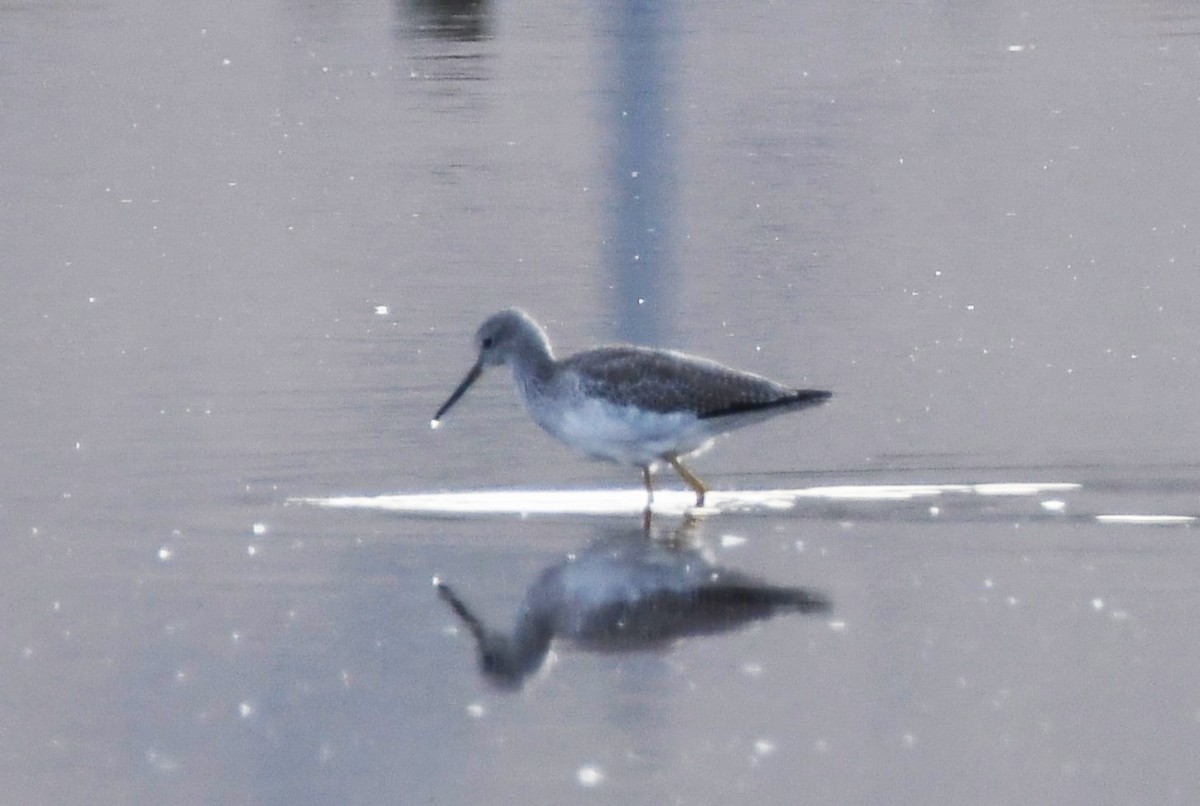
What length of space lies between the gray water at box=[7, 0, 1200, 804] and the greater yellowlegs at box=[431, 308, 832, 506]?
29cm

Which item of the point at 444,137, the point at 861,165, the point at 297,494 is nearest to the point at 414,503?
the point at 297,494

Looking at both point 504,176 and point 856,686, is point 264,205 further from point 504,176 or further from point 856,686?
point 856,686

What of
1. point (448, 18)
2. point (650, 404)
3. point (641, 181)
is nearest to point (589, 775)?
point (650, 404)

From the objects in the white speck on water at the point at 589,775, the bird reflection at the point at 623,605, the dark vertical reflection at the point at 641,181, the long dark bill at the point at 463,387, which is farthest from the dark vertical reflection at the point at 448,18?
the white speck on water at the point at 589,775

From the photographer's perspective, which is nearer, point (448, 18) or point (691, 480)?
point (691, 480)

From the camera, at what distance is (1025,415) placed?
37.9 feet

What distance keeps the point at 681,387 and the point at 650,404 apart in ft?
0.50

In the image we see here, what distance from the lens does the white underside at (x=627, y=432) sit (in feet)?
33.6

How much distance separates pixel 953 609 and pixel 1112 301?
6.47 meters

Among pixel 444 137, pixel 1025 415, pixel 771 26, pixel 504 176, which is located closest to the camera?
pixel 1025 415

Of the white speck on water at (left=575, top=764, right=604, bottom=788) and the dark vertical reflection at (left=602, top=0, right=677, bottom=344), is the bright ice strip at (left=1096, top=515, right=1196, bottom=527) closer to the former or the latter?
the white speck on water at (left=575, top=764, right=604, bottom=788)

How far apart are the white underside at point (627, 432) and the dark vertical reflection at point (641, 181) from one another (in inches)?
137

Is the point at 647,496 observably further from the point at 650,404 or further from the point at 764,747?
the point at 764,747

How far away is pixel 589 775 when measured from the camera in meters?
6.93
